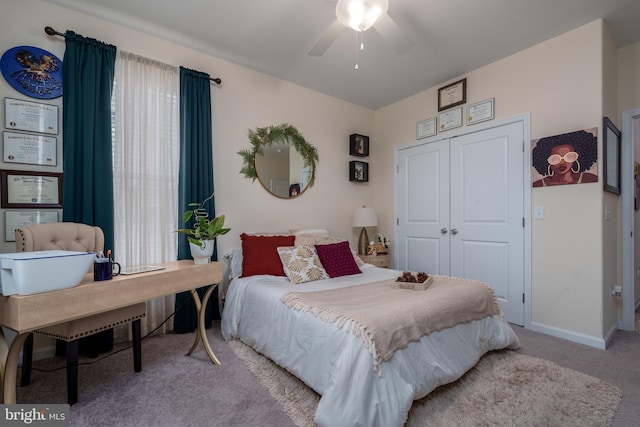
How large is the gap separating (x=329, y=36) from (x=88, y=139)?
6.27ft

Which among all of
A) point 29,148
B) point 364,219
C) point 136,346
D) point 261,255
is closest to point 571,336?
point 364,219

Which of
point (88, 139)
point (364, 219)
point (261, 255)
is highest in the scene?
point (88, 139)

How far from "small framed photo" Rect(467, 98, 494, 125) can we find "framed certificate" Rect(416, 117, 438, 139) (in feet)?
1.32

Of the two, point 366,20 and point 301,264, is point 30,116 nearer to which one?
point 301,264

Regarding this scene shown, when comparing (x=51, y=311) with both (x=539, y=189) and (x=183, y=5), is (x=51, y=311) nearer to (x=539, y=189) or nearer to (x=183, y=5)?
(x=183, y=5)

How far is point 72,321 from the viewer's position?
160 centimetres

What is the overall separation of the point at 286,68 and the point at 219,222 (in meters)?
1.93

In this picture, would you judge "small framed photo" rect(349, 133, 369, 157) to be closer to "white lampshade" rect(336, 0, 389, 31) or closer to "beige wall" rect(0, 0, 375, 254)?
"beige wall" rect(0, 0, 375, 254)

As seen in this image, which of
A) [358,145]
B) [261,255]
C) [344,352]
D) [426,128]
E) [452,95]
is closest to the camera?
[344,352]

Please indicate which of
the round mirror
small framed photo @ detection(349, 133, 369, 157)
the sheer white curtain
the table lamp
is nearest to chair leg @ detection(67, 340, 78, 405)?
the sheer white curtain

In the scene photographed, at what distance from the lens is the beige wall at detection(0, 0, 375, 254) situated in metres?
2.14

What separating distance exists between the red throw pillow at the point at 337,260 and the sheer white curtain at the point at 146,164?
1.37m

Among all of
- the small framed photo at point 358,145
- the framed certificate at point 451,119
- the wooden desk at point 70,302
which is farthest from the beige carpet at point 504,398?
the small framed photo at point 358,145

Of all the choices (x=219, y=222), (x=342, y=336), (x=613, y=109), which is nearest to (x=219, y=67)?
(x=219, y=222)
